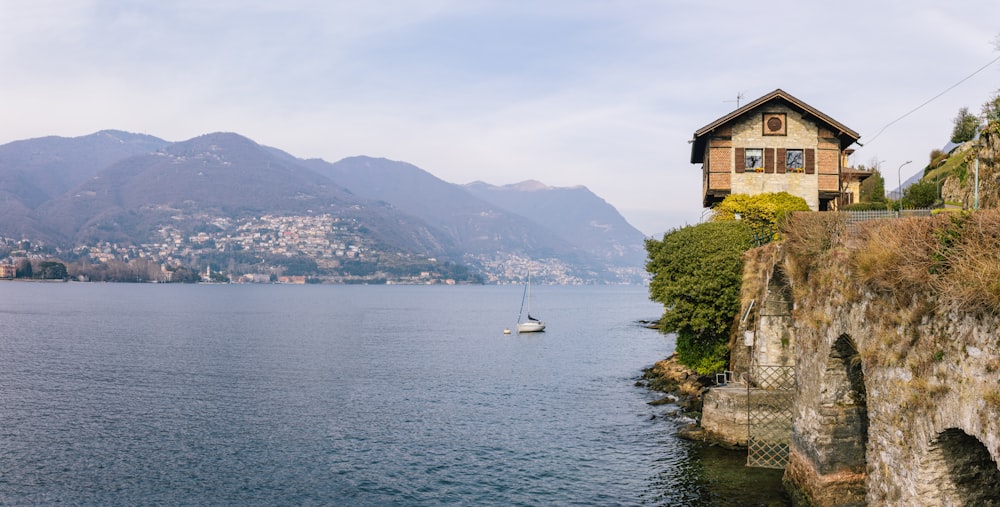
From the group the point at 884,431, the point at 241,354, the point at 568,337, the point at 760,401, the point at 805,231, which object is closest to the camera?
the point at 884,431

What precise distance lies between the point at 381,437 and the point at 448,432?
138 inches

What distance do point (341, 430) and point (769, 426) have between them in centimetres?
2138

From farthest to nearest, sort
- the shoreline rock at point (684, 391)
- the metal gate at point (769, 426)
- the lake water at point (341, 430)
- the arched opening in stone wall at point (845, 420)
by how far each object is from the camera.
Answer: the shoreline rock at point (684, 391) → the lake water at point (341, 430) → the metal gate at point (769, 426) → the arched opening in stone wall at point (845, 420)

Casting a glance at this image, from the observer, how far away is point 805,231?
773 inches

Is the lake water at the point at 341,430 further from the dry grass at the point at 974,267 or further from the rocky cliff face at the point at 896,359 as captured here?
the dry grass at the point at 974,267

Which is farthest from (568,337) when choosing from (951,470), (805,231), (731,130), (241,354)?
(951,470)

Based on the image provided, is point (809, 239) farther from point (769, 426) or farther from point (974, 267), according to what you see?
point (769, 426)

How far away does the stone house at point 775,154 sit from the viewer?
47188 millimetres

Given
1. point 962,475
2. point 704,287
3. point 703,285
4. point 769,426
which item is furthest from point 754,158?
point 962,475

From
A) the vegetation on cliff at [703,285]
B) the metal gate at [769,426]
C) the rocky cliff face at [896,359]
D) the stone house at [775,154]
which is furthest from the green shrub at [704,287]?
the rocky cliff face at [896,359]

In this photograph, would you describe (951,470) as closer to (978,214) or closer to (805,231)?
(978,214)

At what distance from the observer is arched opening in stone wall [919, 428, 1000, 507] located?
495 inches

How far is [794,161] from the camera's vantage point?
47531 millimetres

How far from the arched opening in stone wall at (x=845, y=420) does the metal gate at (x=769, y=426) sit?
7.03m
